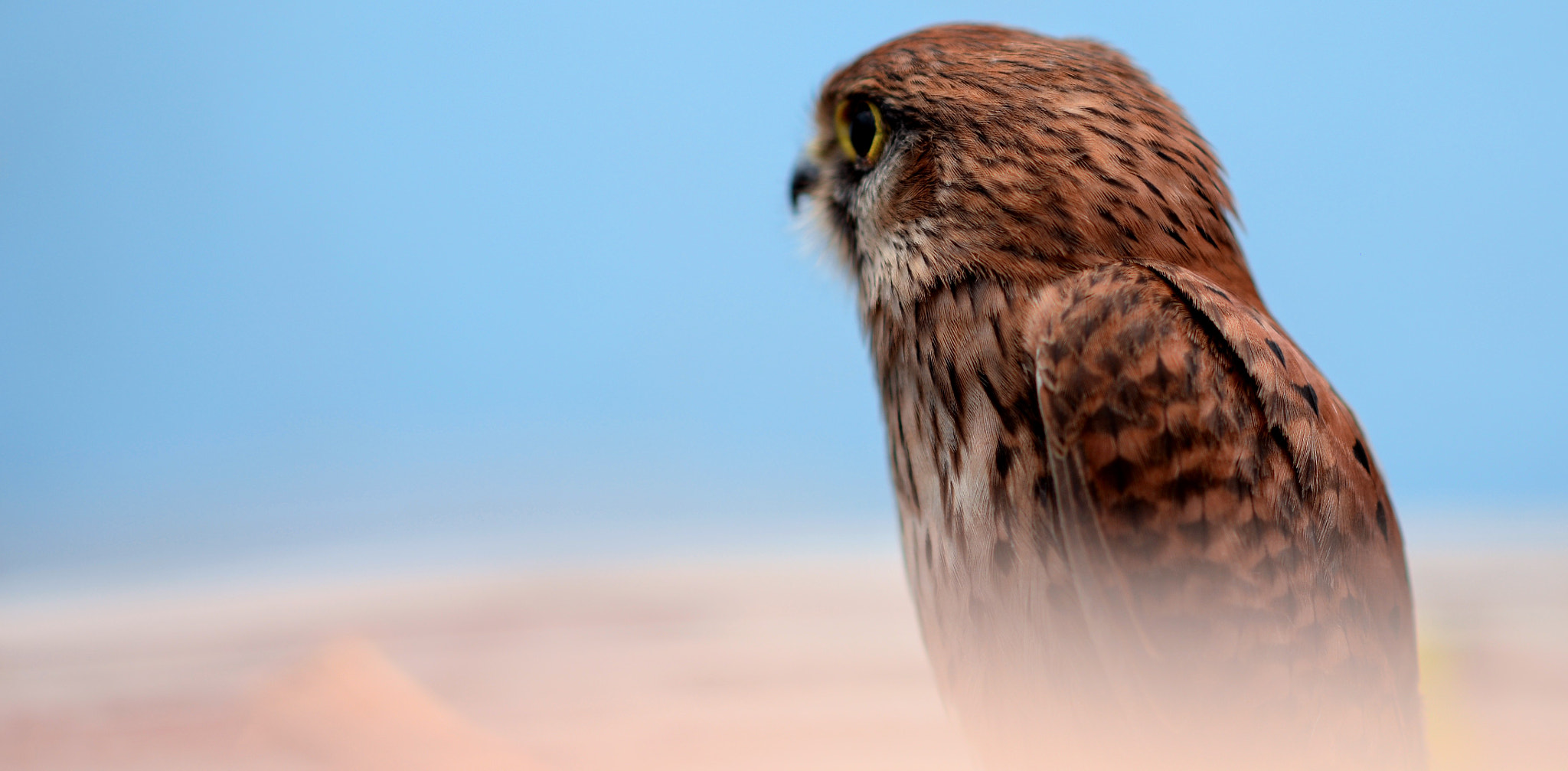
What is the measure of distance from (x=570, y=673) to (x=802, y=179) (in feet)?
4.44

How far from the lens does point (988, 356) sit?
4.31ft

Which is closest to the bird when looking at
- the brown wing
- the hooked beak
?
the brown wing

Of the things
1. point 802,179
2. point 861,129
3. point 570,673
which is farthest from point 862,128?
point 570,673

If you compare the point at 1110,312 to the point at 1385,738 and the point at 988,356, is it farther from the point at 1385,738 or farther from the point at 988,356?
the point at 1385,738

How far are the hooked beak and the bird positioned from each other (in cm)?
22

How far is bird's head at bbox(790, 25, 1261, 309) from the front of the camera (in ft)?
4.42

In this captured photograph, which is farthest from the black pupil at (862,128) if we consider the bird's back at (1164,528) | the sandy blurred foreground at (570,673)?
the sandy blurred foreground at (570,673)

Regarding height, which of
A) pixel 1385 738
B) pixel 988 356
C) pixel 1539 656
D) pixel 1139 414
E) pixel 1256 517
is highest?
pixel 988 356

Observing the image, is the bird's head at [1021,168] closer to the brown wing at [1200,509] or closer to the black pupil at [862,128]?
the black pupil at [862,128]

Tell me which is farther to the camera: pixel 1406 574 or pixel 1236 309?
pixel 1406 574

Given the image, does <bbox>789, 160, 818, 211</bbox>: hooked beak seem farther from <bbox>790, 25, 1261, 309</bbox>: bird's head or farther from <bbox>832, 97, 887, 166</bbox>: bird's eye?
<bbox>790, 25, 1261, 309</bbox>: bird's head

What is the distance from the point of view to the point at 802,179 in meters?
1.82

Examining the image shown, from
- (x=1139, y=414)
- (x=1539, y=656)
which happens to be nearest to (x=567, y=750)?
(x=1139, y=414)

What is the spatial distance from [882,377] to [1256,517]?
1.85ft
